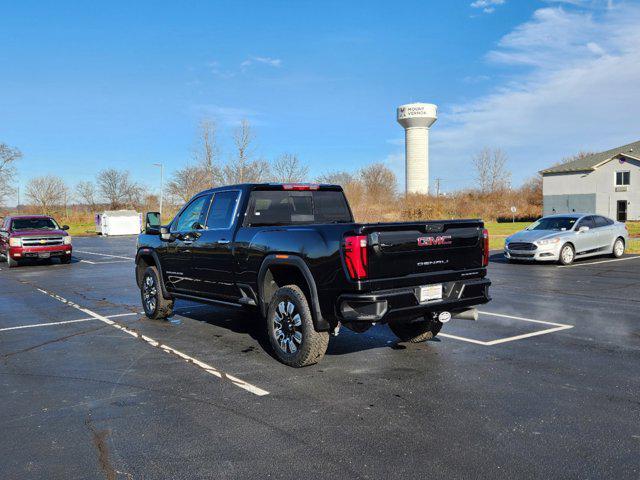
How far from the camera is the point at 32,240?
18422 mm

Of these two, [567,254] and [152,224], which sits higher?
[152,224]

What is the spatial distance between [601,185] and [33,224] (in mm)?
49377

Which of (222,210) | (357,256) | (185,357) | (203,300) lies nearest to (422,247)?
(357,256)

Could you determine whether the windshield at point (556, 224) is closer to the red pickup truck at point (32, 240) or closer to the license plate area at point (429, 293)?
the license plate area at point (429, 293)

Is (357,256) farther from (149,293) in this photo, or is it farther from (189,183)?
(189,183)

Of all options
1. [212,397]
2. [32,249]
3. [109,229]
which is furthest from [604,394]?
[109,229]

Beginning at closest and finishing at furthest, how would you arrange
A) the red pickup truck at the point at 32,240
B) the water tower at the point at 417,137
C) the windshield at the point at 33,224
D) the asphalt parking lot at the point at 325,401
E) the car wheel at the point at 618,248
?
1. the asphalt parking lot at the point at 325,401
2. the car wheel at the point at 618,248
3. the red pickup truck at the point at 32,240
4. the windshield at the point at 33,224
5. the water tower at the point at 417,137

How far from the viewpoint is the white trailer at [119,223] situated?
154ft

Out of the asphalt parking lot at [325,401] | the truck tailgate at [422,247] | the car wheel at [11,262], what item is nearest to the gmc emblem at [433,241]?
the truck tailgate at [422,247]

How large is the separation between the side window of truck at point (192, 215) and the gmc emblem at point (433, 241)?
3316 millimetres

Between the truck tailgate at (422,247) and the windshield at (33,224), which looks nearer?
the truck tailgate at (422,247)

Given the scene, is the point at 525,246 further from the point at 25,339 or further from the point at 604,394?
the point at 25,339

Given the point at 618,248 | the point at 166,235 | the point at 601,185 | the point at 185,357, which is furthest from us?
the point at 601,185

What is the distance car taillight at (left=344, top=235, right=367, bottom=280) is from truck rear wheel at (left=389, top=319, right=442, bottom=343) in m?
2.01
